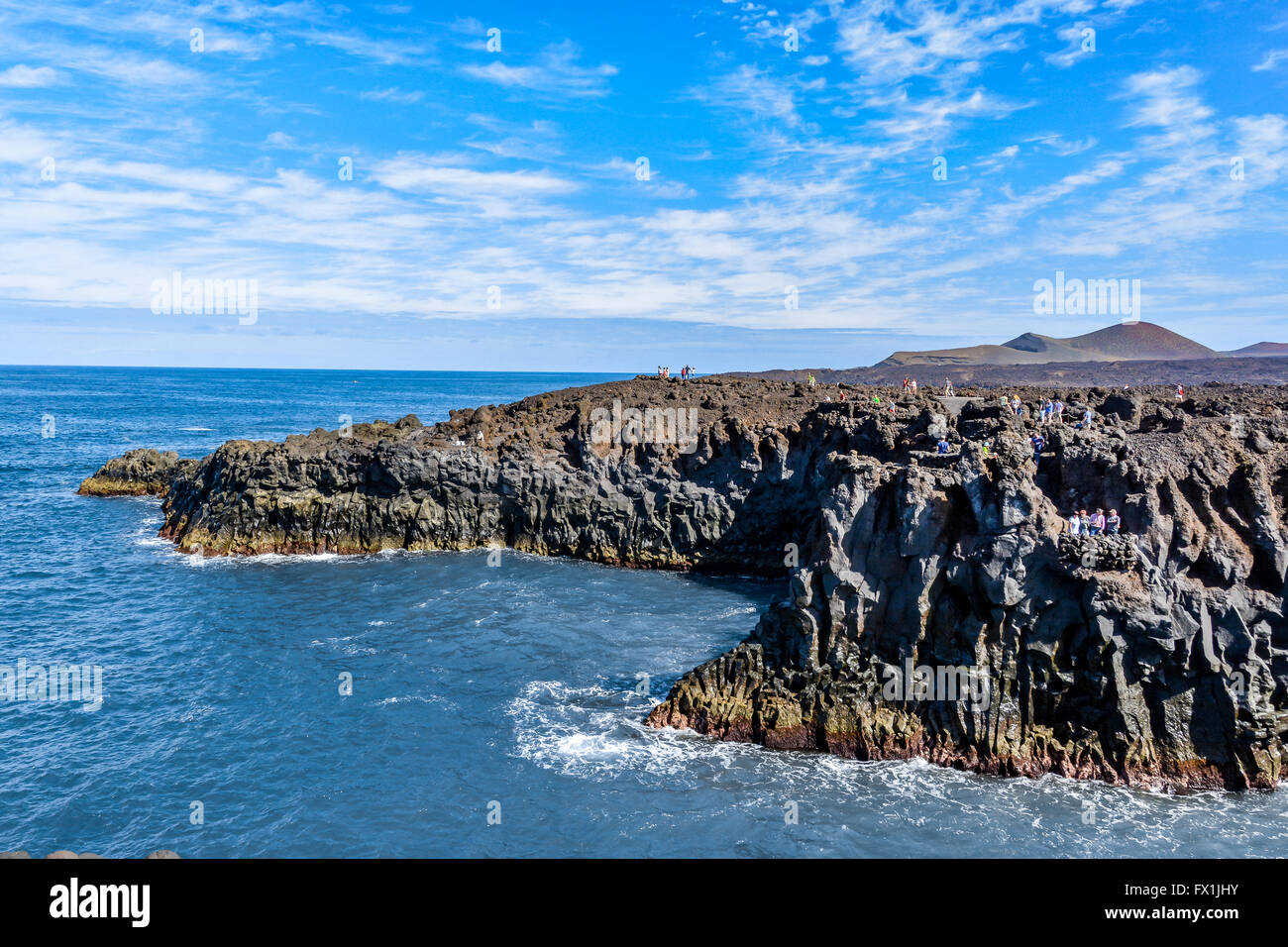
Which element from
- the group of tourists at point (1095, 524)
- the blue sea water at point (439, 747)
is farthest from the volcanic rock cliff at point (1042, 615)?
the blue sea water at point (439, 747)

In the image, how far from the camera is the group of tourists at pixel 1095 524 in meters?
A: 23.5

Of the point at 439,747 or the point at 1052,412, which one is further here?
the point at 1052,412

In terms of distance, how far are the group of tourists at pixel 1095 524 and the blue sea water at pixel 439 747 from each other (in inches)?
284

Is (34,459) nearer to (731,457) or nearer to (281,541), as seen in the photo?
(281,541)

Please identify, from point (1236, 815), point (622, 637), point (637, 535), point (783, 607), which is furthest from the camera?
point (637, 535)

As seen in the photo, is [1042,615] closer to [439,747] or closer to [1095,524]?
[1095,524]

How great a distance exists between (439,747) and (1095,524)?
21276 millimetres

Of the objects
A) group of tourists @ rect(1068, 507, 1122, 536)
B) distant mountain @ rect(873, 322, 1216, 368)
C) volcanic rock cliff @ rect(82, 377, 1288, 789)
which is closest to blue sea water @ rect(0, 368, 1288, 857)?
volcanic rock cliff @ rect(82, 377, 1288, 789)

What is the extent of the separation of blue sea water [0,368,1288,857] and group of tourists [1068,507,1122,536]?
7.22m

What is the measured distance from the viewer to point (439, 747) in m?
24.9

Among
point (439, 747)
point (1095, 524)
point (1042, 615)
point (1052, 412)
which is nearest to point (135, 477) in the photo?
point (439, 747)

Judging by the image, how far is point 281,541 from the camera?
48062mm
